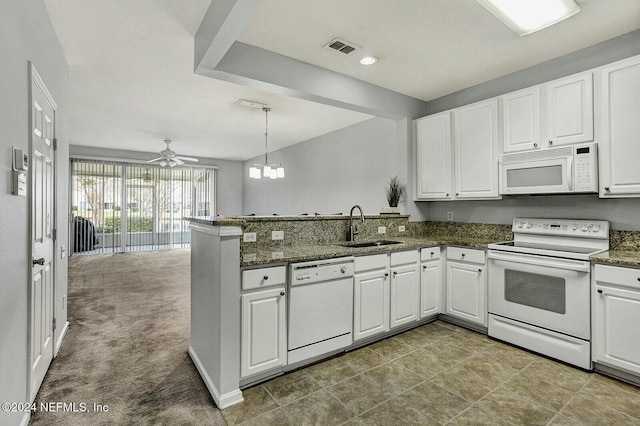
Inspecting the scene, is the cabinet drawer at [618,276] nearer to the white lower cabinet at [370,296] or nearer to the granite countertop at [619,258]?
the granite countertop at [619,258]

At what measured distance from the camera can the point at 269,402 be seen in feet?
6.59

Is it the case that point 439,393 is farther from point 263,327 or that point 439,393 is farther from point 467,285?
point 467,285

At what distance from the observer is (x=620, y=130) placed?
2479 mm

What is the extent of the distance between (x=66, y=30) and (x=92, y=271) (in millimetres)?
4672

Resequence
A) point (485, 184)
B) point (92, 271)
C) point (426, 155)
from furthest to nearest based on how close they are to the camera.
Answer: point (92, 271) → point (426, 155) → point (485, 184)

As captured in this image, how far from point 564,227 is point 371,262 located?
1843 mm

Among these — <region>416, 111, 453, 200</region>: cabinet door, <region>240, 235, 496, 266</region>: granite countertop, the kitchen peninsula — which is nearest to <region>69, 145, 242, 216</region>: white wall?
<region>416, 111, 453, 200</region>: cabinet door

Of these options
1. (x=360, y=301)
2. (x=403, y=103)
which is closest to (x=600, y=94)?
(x=403, y=103)

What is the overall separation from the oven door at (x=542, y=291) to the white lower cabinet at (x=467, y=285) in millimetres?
102

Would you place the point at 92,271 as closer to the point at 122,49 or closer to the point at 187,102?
the point at 187,102

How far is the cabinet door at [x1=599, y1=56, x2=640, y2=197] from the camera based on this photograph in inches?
95.0

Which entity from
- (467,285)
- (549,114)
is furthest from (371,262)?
(549,114)

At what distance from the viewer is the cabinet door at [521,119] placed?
2.96m

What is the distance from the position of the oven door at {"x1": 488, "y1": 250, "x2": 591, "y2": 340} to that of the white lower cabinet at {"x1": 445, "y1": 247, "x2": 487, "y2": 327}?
0.33 ft
